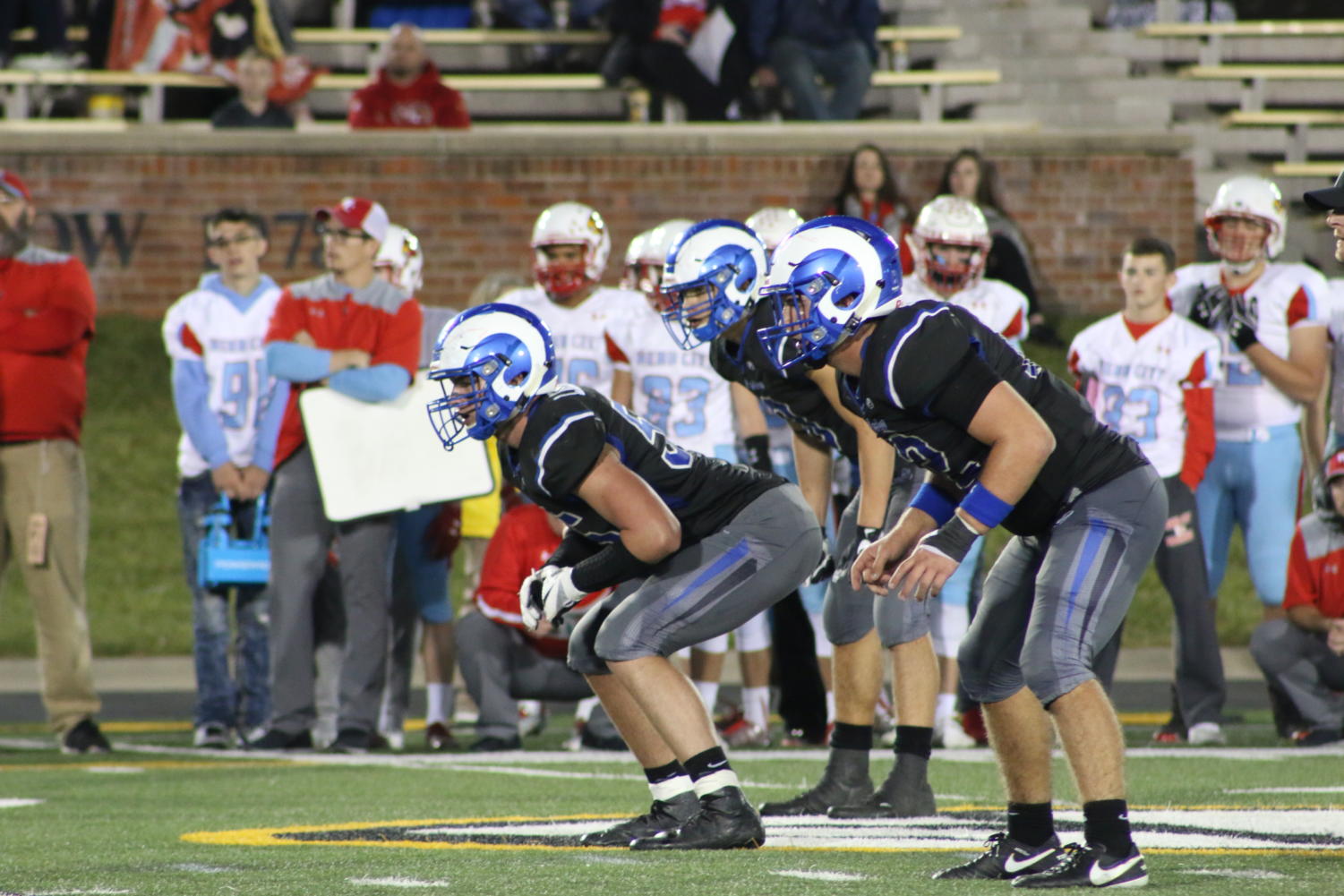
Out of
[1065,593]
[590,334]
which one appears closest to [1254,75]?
[590,334]

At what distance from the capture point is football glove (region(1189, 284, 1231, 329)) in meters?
8.81

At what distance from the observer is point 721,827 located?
5250 millimetres

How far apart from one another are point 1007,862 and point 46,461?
16.5ft

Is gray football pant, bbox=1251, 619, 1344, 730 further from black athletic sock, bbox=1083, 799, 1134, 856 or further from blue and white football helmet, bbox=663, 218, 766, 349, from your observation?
black athletic sock, bbox=1083, 799, 1134, 856

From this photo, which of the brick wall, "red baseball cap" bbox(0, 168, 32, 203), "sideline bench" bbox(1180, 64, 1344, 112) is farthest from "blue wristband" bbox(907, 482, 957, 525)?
"sideline bench" bbox(1180, 64, 1344, 112)

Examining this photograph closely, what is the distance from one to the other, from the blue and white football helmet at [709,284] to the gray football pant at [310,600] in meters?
2.48

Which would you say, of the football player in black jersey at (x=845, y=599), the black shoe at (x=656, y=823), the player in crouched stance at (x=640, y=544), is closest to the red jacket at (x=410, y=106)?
the football player in black jersey at (x=845, y=599)

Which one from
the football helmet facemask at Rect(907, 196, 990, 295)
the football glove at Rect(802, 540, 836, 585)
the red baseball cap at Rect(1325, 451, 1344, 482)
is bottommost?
the football glove at Rect(802, 540, 836, 585)

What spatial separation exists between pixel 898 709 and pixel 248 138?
33.0ft

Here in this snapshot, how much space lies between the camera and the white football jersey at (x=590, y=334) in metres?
8.86

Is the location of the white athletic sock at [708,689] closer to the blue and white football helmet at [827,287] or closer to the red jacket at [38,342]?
the red jacket at [38,342]

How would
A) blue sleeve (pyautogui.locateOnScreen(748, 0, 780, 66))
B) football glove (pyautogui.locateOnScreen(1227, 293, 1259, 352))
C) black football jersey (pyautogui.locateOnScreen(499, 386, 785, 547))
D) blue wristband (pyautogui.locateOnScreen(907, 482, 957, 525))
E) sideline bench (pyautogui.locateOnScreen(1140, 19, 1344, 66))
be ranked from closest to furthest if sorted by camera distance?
blue wristband (pyautogui.locateOnScreen(907, 482, 957, 525))
black football jersey (pyautogui.locateOnScreen(499, 386, 785, 547))
football glove (pyautogui.locateOnScreen(1227, 293, 1259, 352))
blue sleeve (pyautogui.locateOnScreen(748, 0, 780, 66))
sideline bench (pyautogui.locateOnScreen(1140, 19, 1344, 66))

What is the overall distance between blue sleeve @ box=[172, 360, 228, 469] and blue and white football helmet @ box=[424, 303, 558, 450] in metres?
3.52

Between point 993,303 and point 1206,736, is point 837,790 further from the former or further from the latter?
point 993,303
